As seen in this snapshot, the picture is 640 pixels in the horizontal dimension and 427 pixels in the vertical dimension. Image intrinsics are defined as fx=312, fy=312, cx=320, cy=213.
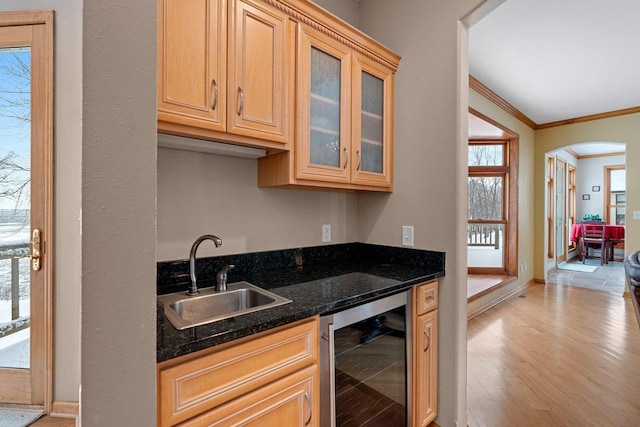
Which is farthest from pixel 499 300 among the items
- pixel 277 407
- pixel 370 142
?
pixel 277 407

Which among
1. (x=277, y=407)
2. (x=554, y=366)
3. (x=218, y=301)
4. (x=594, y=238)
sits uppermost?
(x=218, y=301)

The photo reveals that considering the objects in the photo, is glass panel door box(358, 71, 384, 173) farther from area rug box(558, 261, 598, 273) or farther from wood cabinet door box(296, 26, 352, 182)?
area rug box(558, 261, 598, 273)

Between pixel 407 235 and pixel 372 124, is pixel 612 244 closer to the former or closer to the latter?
pixel 407 235

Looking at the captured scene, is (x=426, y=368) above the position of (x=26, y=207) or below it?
below

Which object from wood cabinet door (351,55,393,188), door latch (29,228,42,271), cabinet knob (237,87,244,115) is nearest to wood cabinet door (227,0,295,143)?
cabinet knob (237,87,244,115)

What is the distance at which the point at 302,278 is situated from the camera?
1.65m

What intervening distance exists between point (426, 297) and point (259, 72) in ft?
4.72

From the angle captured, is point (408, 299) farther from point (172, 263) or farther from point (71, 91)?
point (71, 91)

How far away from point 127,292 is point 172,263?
0.81 metres

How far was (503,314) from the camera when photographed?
150 inches

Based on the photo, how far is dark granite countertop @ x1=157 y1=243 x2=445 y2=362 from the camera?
3.11 ft

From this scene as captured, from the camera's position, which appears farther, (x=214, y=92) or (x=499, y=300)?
(x=499, y=300)

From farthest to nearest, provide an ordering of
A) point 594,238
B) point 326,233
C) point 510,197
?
point 594,238 < point 510,197 < point 326,233

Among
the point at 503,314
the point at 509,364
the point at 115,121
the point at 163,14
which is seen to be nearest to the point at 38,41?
the point at 163,14
